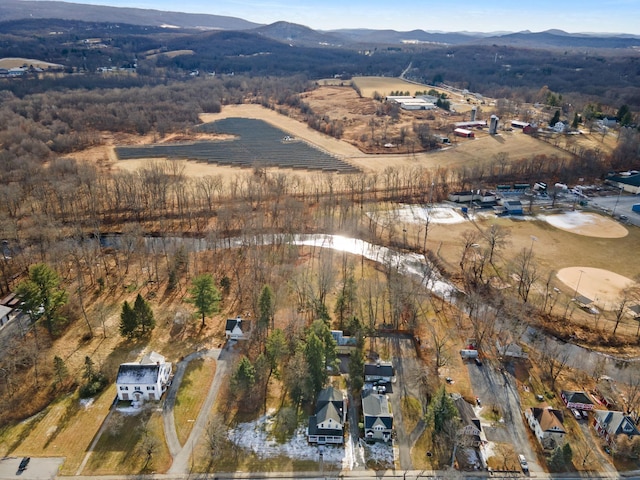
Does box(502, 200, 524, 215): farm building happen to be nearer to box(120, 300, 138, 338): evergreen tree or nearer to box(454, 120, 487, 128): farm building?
box(454, 120, 487, 128): farm building

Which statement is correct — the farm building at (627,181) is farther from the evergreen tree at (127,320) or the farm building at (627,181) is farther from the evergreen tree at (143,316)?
the evergreen tree at (127,320)

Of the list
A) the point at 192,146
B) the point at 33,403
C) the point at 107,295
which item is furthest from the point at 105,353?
the point at 192,146

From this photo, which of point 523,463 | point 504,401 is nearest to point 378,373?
point 504,401

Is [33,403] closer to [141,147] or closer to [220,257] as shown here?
[220,257]

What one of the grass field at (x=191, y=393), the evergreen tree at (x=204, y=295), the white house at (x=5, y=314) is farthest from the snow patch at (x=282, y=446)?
the white house at (x=5, y=314)

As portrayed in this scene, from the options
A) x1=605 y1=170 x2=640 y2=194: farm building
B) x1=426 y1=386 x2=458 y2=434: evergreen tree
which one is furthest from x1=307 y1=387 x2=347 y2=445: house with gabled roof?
x1=605 y1=170 x2=640 y2=194: farm building
